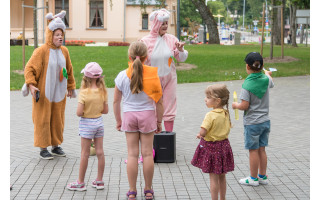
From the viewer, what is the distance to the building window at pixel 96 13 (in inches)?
1909

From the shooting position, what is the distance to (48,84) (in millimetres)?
7246

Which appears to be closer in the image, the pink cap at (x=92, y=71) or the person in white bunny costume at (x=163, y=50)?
the pink cap at (x=92, y=71)

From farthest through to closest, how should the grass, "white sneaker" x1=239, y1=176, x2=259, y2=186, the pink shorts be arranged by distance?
the grass < "white sneaker" x1=239, y1=176, x2=259, y2=186 < the pink shorts

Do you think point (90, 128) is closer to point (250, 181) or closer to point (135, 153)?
point (135, 153)

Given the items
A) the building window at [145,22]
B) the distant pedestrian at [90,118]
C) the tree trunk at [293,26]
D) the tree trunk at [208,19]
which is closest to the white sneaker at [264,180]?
the distant pedestrian at [90,118]

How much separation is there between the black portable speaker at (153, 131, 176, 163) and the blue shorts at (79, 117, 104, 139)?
1297 millimetres

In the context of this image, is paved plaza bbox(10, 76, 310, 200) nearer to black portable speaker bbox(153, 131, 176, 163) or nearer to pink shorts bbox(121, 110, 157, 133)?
black portable speaker bbox(153, 131, 176, 163)

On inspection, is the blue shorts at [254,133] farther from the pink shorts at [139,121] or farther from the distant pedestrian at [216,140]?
the pink shorts at [139,121]

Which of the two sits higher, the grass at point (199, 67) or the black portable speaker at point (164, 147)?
the grass at point (199, 67)

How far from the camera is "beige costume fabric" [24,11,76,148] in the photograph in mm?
7184

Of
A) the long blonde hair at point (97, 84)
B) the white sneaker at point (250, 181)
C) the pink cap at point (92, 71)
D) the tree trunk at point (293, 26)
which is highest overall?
the tree trunk at point (293, 26)

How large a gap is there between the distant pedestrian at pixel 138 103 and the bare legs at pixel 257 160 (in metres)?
1.18

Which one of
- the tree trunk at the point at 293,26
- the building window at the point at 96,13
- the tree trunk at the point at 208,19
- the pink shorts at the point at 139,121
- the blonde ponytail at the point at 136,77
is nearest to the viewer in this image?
the blonde ponytail at the point at 136,77

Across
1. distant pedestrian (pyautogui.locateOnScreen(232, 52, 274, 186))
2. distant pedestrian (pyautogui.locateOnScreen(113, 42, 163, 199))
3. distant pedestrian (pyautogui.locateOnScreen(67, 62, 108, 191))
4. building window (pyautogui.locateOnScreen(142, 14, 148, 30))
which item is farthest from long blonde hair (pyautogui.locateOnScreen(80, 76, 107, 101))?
building window (pyautogui.locateOnScreen(142, 14, 148, 30))
